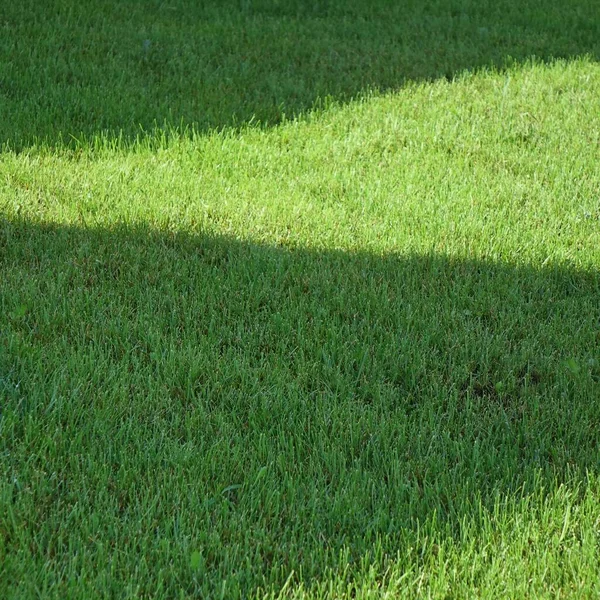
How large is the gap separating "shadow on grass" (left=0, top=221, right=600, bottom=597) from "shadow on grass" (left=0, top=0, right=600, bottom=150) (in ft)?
5.27

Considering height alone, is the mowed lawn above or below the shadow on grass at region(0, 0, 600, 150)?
below

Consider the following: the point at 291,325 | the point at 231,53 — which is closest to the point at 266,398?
the point at 291,325

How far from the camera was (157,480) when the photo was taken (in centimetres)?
257

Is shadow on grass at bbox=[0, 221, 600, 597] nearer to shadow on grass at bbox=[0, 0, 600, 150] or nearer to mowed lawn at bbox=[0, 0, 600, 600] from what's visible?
mowed lawn at bbox=[0, 0, 600, 600]

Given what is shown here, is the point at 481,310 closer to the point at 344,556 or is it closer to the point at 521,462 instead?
the point at 521,462

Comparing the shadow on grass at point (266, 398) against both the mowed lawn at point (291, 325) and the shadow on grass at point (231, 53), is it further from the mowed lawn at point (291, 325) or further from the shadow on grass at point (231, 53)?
the shadow on grass at point (231, 53)

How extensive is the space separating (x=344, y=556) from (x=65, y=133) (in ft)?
11.5

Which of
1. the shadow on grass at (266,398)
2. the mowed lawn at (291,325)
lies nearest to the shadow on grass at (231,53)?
the mowed lawn at (291,325)

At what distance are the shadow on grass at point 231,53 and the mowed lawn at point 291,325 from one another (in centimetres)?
4

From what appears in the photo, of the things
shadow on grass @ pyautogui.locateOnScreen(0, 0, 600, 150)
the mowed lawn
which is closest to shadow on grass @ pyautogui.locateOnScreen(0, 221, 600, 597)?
the mowed lawn

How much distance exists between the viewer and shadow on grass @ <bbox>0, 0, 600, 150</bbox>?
542cm

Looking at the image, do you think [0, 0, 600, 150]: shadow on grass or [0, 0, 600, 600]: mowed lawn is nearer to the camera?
[0, 0, 600, 600]: mowed lawn

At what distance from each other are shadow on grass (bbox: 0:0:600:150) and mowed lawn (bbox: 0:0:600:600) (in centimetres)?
4

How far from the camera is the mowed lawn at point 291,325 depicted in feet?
7.80
